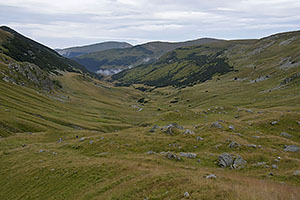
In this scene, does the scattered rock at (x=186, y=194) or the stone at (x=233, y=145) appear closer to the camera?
the scattered rock at (x=186, y=194)

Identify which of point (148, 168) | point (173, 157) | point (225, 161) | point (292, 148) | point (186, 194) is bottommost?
point (292, 148)

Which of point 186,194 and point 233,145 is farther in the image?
point 233,145

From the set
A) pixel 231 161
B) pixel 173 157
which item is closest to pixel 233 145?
pixel 231 161

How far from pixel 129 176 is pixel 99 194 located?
Answer: 3.66m

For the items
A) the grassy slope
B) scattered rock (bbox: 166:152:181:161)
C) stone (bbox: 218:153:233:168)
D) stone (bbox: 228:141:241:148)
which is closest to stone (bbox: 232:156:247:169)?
stone (bbox: 218:153:233:168)

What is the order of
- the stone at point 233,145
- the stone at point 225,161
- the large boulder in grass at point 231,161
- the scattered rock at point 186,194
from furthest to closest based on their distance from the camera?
the stone at point 233,145
the stone at point 225,161
the large boulder in grass at point 231,161
the scattered rock at point 186,194

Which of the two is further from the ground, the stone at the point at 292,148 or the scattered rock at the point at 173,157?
the scattered rock at the point at 173,157

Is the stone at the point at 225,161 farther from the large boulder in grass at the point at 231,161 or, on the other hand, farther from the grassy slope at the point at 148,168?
the grassy slope at the point at 148,168

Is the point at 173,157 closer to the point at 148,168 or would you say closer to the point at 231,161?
the point at 148,168

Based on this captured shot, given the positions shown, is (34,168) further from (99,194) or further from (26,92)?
(26,92)

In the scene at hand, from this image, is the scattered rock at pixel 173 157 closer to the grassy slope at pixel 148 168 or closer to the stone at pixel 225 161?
the grassy slope at pixel 148 168

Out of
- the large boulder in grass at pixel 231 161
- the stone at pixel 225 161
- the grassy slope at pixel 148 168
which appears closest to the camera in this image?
the grassy slope at pixel 148 168

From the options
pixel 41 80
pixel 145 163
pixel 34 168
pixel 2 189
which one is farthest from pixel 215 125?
pixel 41 80

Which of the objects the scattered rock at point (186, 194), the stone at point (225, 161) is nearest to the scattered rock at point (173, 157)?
the stone at point (225, 161)
